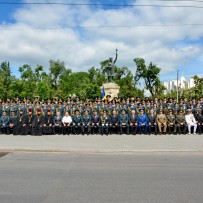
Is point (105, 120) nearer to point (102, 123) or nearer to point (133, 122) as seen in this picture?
point (102, 123)

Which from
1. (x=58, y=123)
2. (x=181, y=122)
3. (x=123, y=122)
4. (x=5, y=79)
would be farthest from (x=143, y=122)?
(x=5, y=79)

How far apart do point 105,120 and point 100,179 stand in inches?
357

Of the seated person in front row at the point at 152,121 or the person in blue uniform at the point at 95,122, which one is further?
the person in blue uniform at the point at 95,122

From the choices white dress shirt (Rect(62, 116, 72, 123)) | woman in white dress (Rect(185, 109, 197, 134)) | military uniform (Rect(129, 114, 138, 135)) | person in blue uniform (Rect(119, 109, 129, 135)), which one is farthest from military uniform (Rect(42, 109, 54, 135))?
woman in white dress (Rect(185, 109, 197, 134))

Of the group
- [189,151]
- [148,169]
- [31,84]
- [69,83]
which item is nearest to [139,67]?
[69,83]

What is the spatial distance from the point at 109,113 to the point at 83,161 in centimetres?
737

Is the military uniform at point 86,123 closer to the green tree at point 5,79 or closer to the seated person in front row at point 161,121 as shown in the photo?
the seated person in front row at point 161,121

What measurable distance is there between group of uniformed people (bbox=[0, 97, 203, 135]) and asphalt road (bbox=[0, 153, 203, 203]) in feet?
18.8

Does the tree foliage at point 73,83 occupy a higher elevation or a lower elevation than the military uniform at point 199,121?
higher

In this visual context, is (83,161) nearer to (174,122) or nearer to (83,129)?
(83,129)

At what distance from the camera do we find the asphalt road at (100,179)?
5109 millimetres

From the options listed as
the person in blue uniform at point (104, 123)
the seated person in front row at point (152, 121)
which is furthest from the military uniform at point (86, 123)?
the seated person in front row at point (152, 121)

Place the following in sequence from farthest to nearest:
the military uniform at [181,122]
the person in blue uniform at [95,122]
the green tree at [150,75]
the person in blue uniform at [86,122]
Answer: the green tree at [150,75] < the person in blue uniform at [95,122] < the person in blue uniform at [86,122] < the military uniform at [181,122]

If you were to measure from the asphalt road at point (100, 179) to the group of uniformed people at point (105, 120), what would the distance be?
5726 mm
